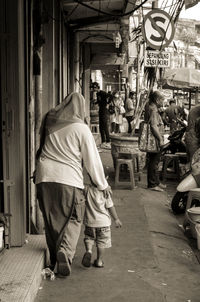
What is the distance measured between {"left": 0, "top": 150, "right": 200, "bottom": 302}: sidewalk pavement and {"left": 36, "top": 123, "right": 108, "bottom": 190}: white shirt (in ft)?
2.88

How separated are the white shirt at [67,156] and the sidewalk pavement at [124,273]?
0.88m

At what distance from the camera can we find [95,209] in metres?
4.87

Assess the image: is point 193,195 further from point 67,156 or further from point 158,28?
point 158,28

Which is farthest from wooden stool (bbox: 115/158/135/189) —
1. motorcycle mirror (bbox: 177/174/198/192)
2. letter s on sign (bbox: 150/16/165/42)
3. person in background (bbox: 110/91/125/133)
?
person in background (bbox: 110/91/125/133)

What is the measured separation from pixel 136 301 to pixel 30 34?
10.7ft

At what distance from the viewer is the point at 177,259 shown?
574 cm

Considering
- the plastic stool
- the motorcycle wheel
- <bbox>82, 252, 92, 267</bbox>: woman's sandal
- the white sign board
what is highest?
the white sign board

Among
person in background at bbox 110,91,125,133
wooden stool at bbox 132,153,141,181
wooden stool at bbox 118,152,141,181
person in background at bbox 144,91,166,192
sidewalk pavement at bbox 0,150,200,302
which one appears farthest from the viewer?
person in background at bbox 110,91,125,133

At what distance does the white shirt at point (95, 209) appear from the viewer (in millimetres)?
4852

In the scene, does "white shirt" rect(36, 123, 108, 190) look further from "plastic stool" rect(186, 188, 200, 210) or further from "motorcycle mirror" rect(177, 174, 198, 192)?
"motorcycle mirror" rect(177, 174, 198, 192)

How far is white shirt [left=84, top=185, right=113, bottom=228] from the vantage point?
4852 mm

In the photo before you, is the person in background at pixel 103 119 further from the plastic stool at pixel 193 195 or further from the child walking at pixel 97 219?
the child walking at pixel 97 219

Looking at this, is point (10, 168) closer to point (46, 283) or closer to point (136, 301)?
point (46, 283)

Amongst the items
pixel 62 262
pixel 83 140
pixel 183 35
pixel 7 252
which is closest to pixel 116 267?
pixel 62 262
